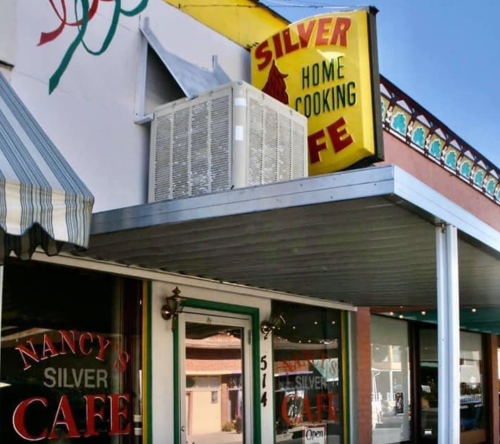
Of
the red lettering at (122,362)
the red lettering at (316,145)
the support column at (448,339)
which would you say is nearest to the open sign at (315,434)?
the red lettering at (122,362)

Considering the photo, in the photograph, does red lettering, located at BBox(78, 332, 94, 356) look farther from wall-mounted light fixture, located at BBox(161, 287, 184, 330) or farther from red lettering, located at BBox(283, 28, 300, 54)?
red lettering, located at BBox(283, 28, 300, 54)

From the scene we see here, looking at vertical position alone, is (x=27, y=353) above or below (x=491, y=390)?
above

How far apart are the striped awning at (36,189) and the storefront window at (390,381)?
8.16 m

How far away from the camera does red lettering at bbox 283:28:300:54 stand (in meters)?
7.85

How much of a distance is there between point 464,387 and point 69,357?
11390 mm

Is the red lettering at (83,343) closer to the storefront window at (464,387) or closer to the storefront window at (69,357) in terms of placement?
the storefront window at (69,357)

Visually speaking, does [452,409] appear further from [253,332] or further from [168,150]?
[253,332]

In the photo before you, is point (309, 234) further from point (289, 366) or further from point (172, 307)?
point (289, 366)

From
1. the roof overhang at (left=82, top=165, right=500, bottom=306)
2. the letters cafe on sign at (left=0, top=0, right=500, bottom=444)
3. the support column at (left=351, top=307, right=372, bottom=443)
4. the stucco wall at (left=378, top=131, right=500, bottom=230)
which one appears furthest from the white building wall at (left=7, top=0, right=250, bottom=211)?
the support column at (left=351, top=307, right=372, bottom=443)

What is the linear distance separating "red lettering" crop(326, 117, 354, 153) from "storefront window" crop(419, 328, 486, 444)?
719 cm

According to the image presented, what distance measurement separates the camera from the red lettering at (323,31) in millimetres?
7648

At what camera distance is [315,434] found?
31.4 ft

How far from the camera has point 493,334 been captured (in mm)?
16766

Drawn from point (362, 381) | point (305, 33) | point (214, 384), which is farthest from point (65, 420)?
point (362, 381)
